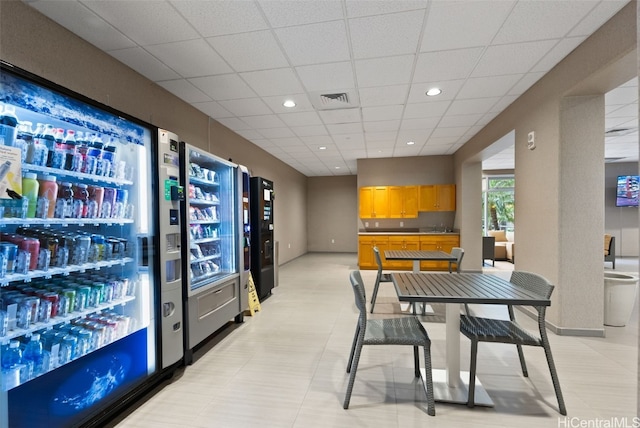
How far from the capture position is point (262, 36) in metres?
2.50

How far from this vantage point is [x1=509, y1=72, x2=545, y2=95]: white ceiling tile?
3.33 metres

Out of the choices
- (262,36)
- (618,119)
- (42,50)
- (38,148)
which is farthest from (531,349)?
(42,50)

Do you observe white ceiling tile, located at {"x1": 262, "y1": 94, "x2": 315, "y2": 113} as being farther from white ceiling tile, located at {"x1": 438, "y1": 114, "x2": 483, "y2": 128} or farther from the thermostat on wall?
the thermostat on wall

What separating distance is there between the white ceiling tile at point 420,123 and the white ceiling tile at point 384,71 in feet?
4.85

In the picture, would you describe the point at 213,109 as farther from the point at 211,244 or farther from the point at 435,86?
the point at 435,86

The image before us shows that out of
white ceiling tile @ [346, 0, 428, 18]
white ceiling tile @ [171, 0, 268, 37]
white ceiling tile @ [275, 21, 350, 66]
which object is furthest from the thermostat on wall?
white ceiling tile @ [171, 0, 268, 37]

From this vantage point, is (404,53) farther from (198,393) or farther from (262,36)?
(198,393)

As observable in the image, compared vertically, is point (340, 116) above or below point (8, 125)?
above

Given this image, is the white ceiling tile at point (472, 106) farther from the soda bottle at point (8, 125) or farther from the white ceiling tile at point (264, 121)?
the soda bottle at point (8, 125)

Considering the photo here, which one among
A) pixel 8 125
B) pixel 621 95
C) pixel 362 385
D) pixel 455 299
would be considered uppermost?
pixel 621 95

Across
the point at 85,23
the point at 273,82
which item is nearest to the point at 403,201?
the point at 273,82

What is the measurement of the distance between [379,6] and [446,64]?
3.98ft

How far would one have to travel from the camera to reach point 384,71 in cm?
312

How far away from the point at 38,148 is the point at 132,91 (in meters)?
1.72
